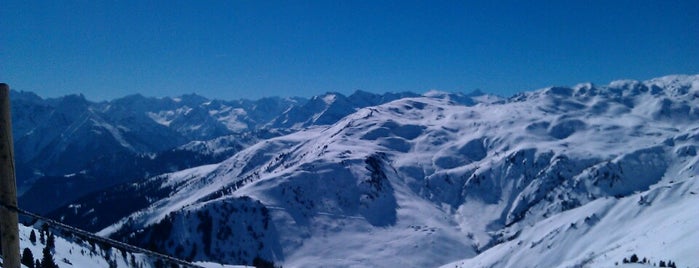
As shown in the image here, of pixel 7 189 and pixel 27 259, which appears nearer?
pixel 7 189

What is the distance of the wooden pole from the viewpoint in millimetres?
9812

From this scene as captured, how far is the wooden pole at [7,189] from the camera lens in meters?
9.81

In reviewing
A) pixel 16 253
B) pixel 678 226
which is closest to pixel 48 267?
pixel 16 253

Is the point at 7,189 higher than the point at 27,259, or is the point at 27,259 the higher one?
the point at 27,259

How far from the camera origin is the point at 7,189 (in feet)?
33.6

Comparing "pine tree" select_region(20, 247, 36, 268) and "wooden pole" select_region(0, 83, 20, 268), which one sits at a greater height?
"pine tree" select_region(20, 247, 36, 268)

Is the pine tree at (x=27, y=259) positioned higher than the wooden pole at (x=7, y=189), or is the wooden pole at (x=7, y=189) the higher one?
the pine tree at (x=27, y=259)

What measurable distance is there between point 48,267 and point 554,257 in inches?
6824

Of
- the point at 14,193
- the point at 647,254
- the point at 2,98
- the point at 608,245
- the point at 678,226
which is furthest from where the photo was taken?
the point at 608,245

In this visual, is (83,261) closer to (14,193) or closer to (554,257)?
(14,193)

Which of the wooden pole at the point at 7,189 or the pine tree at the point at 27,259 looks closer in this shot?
the wooden pole at the point at 7,189

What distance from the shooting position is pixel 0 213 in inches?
405

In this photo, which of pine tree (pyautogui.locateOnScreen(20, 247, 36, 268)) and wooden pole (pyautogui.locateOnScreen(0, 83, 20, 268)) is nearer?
wooden pole (pyautogui.locateOnScreen(0, 83, 20, 268))

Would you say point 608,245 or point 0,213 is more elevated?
point 0,213
